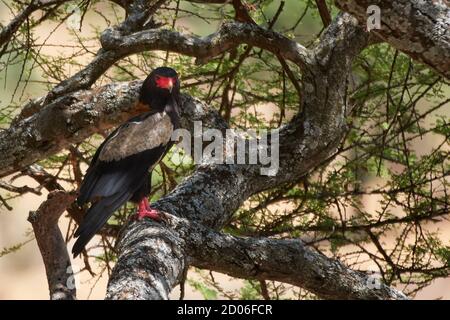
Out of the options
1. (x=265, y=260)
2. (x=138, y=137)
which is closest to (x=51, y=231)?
(x=138, y=137)

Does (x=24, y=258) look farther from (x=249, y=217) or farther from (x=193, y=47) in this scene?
(x=193, y=47)

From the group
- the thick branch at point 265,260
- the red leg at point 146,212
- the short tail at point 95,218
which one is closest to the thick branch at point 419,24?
the thick branch at point 265,260

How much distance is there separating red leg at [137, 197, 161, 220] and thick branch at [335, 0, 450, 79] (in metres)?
1.13

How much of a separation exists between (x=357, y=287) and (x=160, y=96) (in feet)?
4.18

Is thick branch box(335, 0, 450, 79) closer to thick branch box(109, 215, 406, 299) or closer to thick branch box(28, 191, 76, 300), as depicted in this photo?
thick branch box(109, 215, 406, 299)

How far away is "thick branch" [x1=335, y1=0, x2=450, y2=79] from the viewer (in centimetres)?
311

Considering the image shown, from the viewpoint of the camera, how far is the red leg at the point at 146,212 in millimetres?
3451

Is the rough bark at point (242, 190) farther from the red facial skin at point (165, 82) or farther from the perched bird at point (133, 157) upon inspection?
the red facial skin at point (165, 82)

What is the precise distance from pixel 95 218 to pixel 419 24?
1477mm

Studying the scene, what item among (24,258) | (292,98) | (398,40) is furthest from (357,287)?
(24,258)

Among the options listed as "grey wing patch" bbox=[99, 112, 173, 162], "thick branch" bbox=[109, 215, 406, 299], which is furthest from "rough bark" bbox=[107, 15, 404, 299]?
"grey wing patch" bbox=[99, 112, 173, 162]

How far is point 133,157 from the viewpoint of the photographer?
12.5ft

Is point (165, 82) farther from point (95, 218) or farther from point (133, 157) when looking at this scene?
point (95, 218)
